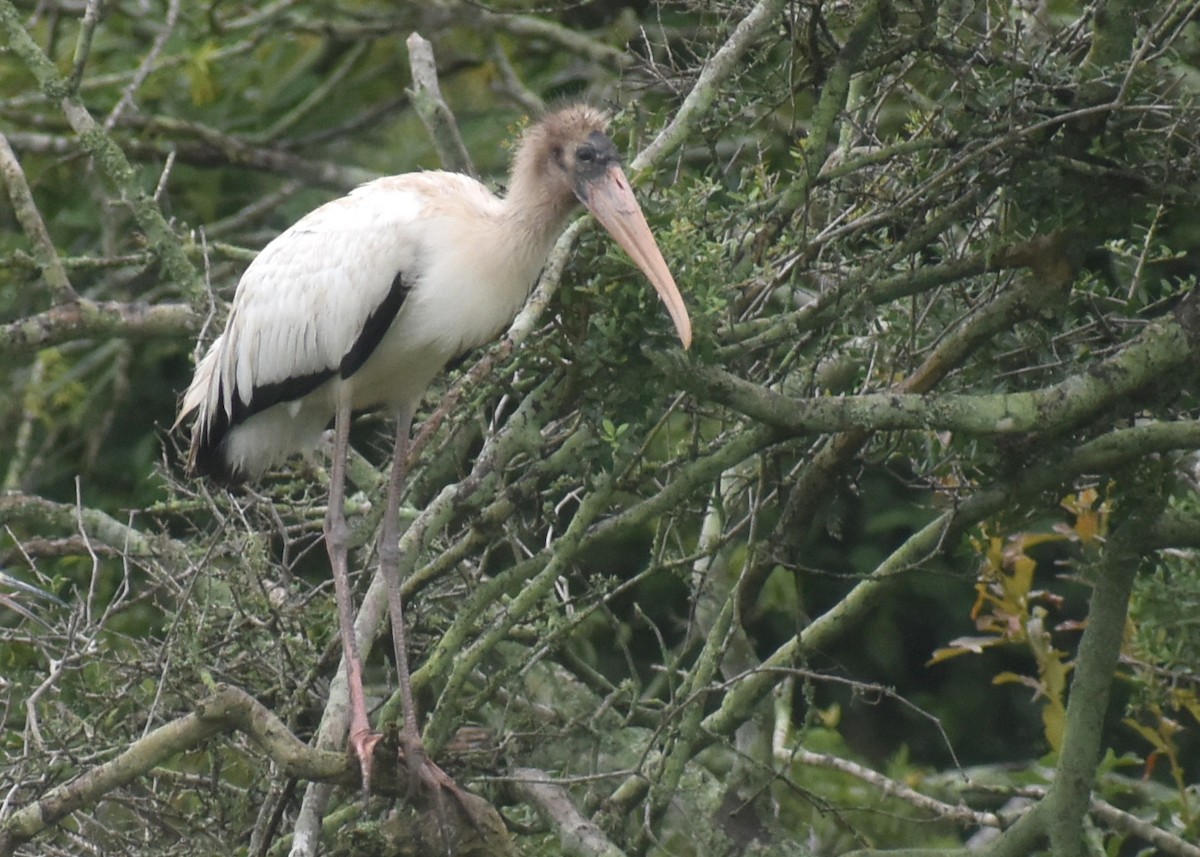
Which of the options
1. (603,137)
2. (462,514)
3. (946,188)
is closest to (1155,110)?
(946,188)

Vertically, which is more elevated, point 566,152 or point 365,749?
point 566,152

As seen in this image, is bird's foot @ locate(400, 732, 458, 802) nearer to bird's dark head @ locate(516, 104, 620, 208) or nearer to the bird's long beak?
the bird's long beak

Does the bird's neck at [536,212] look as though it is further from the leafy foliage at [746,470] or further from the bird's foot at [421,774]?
the bird's foot at [421,774]

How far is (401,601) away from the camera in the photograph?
4703 mm

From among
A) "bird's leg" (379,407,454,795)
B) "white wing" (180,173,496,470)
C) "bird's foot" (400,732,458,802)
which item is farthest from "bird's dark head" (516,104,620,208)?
"bird's foot" (400,732,458,802)

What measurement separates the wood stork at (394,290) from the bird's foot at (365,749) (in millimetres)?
220

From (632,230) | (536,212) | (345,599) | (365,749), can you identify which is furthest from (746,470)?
(365,749)

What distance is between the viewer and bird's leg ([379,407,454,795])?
421cm

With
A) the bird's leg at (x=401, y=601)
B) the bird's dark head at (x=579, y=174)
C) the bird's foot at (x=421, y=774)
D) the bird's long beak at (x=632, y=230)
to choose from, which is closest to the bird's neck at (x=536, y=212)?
the bird's dark head at (x=579, y=174)

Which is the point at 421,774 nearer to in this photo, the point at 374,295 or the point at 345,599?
the point at 345,599

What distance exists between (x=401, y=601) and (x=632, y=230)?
51.2 inches

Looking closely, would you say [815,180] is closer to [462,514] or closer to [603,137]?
[603,137]

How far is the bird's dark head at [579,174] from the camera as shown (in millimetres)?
3979

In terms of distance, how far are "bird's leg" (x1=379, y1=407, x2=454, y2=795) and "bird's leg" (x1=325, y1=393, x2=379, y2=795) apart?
0.32 ft
